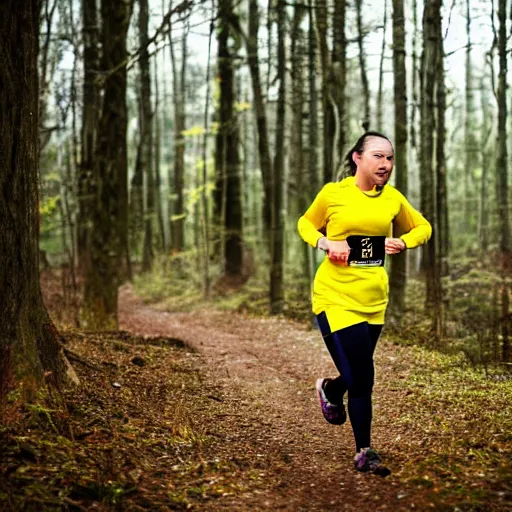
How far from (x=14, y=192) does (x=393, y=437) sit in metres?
3.64

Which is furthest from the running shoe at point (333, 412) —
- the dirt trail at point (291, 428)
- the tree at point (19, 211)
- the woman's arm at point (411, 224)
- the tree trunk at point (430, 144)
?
the tree trunk at point (430, 144)

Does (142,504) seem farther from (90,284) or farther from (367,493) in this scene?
(90,284)

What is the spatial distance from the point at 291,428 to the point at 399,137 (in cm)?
707

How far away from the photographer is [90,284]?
1133 cm

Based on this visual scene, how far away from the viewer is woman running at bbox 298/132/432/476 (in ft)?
15.1

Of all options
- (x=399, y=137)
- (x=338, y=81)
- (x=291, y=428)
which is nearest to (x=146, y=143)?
(x=338, y=81)

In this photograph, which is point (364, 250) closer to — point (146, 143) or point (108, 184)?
point (108, 184)

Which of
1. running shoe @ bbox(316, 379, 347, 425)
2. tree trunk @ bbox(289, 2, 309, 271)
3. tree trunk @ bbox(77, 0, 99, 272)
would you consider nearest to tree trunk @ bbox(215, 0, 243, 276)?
tree trunk @ bbox(289, 2, 309, 271)

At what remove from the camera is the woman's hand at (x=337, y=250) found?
179 inches

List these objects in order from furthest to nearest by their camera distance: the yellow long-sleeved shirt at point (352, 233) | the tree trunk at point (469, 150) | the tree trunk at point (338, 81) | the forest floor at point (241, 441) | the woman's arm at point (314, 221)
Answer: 1. the tree trunk at point (469, 150)
2. the tree trunk at point (338, 81)
3. the woman's arm at point (314, 221)
4. the yellow long-sleeved shirt at point (352, 233)
5. the forest floor at point (241, 441)

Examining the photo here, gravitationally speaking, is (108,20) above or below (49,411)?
above

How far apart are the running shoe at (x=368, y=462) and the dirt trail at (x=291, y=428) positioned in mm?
62

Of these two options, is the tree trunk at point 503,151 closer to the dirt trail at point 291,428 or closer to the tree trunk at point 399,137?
the tree trunk at point 399,137

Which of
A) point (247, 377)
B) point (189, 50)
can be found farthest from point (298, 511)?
point (189, 50)
